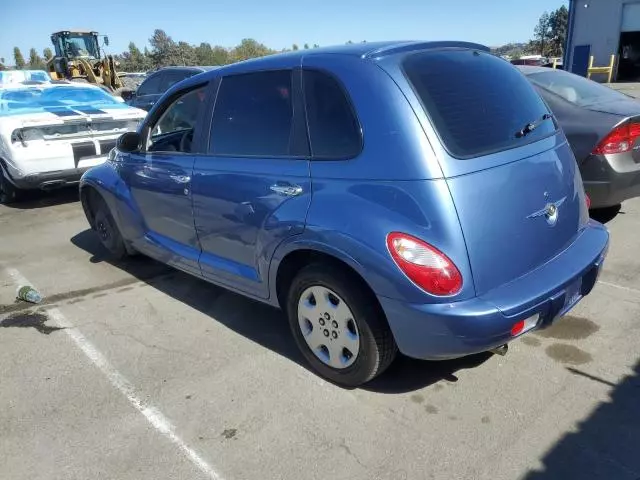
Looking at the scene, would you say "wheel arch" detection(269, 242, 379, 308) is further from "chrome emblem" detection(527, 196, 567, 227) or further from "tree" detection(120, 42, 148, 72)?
"tree" detection(120, 42, 148, 72)

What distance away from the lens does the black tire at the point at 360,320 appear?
2682mm

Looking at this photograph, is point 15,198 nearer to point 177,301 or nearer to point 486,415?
point 177,301

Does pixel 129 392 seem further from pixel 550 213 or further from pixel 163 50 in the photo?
pixel 163 50

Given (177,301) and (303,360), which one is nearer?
(303,360)

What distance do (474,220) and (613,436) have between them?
122 centimetres

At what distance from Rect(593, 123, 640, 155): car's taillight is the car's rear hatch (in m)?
1.86

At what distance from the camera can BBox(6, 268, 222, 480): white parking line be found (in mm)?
2557

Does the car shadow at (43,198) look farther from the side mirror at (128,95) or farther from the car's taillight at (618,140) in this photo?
the car's taillight at (618,140)

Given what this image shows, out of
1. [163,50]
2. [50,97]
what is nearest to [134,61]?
[163,50]

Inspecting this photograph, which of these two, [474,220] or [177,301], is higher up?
[474,220]

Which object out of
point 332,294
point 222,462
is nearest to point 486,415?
point 332,294

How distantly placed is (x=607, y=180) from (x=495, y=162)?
2.67 metres

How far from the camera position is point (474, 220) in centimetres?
246

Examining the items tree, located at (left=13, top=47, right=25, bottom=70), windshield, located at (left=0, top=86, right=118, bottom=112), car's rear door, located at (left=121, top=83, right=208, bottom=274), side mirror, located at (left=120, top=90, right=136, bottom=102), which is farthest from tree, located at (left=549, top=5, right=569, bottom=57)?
tree, located at (left=13, top=47, right=25, bottom=70)
